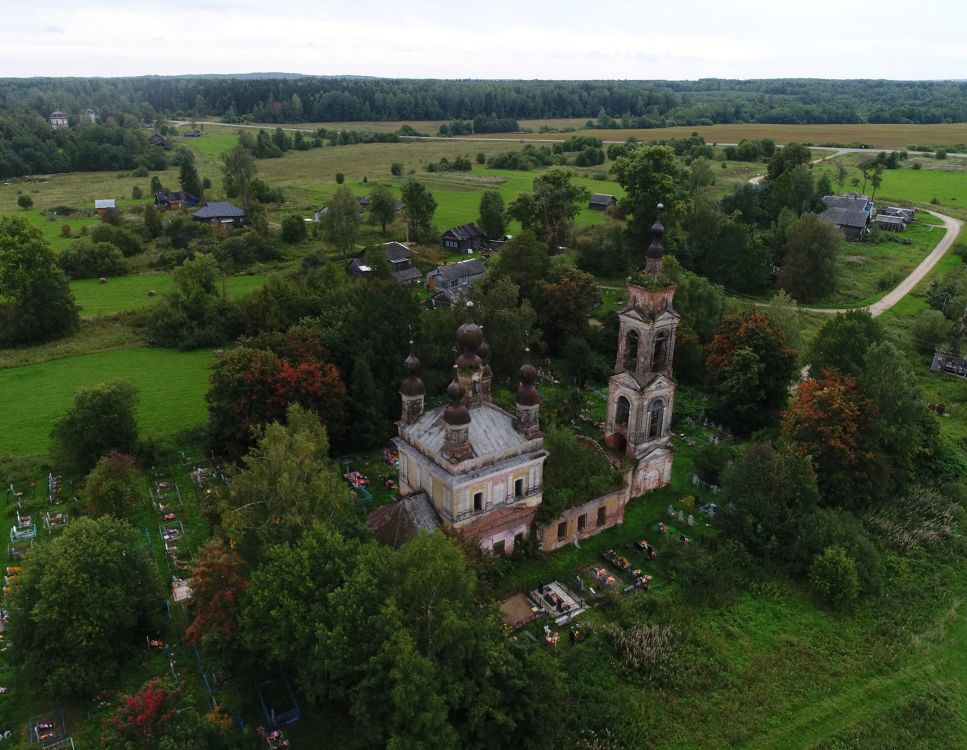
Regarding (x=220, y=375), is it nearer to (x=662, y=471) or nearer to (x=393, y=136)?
(x=662, y=471)

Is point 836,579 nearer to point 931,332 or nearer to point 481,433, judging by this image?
point 481,433

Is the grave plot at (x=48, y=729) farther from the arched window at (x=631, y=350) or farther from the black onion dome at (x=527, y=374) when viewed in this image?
the arched window at (x=631, y=350)

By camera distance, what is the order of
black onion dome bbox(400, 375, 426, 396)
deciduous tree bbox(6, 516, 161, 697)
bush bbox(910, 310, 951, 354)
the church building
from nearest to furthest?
1. deciduous tree bbox(6, 516, 161, 697)
2. the church building
3. black onion dome bbox(400, 375, 426, 396)
4. bush bbox(910, 310, 951, 354)

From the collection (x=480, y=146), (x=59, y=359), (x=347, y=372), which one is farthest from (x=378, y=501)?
(x=480, y=146)

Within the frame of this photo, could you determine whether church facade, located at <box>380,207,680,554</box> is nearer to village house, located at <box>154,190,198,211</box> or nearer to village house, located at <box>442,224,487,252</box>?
village house, located at <box>442,224,487,252</box>

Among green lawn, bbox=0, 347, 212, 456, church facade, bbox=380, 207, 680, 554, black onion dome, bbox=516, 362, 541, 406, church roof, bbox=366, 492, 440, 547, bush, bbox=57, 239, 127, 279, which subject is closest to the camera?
church roof, bbox=366, 492, 440, 547

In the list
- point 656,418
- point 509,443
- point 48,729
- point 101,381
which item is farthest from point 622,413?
point 101,381

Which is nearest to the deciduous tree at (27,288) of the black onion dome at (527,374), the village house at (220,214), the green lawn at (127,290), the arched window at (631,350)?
the green lawn at (127,290)

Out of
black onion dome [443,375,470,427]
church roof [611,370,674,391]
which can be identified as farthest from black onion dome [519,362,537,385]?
church roof [611,370,674,391]
